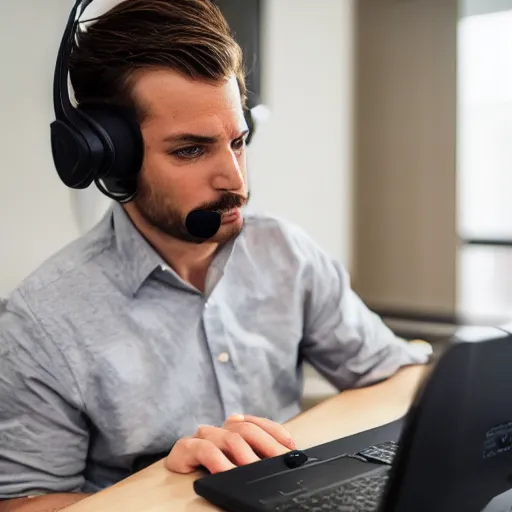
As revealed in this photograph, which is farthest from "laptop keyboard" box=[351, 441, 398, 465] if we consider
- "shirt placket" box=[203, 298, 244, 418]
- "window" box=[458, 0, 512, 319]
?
"window" box=[458, 0, 512, 319]

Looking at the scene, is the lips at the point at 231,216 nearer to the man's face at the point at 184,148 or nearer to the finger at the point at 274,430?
the man's face at the point at 184,148

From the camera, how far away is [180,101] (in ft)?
3.61

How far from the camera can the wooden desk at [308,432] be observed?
30.8 inches

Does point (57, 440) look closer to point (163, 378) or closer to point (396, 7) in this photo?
point (163, 378)

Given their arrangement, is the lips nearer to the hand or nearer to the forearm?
the hand

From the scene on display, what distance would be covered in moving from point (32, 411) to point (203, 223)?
39cm

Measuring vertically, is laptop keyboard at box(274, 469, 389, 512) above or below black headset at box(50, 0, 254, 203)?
below

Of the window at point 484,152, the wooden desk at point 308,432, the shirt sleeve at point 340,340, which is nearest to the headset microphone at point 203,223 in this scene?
the shirt sleeve at point 340,340

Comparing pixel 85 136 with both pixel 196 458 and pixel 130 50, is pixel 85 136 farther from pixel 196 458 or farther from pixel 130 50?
pixel 196 458

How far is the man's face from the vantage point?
109 centimetres

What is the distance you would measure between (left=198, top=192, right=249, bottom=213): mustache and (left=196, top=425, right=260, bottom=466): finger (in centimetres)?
39

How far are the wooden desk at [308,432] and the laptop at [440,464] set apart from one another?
0.02 metres

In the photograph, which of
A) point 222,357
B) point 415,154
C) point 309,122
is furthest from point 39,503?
point 415,154

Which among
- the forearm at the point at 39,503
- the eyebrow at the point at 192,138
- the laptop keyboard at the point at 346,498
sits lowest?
the forearm at the point at 39,503
